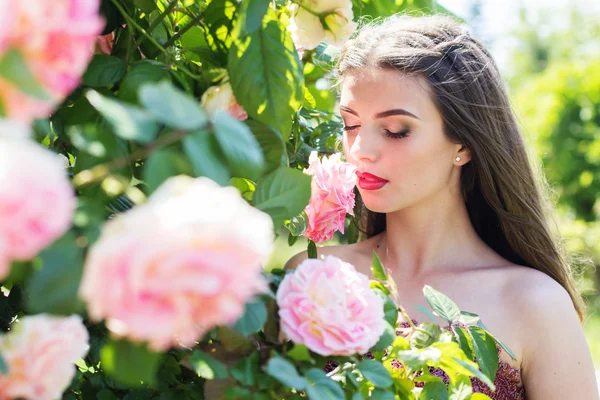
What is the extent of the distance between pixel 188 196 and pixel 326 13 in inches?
24.5

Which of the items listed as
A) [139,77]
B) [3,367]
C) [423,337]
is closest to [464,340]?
[423,337]

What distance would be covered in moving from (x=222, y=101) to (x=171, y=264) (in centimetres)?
47

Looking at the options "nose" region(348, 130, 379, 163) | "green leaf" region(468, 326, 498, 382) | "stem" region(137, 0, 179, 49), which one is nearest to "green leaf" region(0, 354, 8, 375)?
"stem" region(137, 0, 179, 49)

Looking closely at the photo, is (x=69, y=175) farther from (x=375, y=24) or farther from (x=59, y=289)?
(x=375, y=24)

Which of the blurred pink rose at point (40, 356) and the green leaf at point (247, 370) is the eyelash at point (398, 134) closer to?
the green leaf at point (247, 370)

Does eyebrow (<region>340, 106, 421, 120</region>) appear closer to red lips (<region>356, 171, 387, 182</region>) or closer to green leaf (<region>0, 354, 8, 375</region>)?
red lips (<region>356, 171, 387, 182</region>)

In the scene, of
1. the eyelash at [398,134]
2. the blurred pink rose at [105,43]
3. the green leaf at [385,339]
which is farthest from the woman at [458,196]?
the green leaf at [385,339]

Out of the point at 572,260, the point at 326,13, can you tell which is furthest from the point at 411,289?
the point at 326,13

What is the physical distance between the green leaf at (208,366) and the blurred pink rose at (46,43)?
0.37 meters

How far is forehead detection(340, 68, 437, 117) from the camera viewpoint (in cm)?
196

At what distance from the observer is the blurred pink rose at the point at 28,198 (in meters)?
0.49

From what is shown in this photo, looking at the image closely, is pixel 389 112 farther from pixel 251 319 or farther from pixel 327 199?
pixel 251 319

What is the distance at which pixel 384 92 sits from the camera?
6.50 ft

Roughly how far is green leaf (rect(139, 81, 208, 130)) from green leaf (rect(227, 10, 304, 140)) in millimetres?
364
